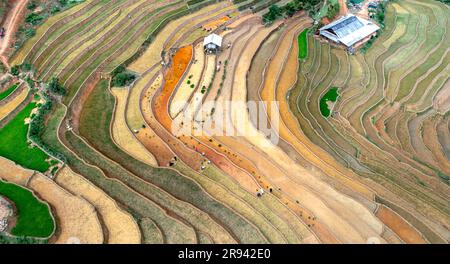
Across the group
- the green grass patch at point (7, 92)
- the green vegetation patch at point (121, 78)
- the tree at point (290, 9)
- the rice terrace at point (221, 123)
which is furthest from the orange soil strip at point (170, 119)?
the tree at point (290, 9)

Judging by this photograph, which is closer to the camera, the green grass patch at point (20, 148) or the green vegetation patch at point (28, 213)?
the green vegetation patch at point (28, 213)

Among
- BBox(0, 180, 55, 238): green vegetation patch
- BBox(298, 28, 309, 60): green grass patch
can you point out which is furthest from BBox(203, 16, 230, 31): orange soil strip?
BBox(0, 180, 55, 238): green vegetation patch

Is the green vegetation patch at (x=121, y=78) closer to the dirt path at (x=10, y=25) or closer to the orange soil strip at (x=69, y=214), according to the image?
the dirt path at (x=10, y=25)

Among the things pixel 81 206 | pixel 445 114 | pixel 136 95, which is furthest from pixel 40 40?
pixel 445 114

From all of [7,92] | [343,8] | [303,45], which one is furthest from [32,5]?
[343,8]

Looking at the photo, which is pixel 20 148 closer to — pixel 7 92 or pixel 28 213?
pixel 28 213

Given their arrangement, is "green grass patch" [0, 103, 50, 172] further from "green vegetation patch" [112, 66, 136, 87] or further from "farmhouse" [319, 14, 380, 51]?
"farmhouse" [319, 14, 380, 51]
